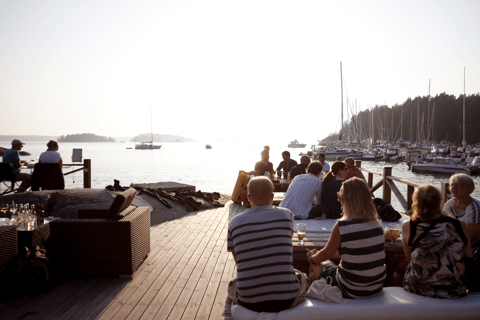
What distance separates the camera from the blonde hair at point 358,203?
7.89 feet

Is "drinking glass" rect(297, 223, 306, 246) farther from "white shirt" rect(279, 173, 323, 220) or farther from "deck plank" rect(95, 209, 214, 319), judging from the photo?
"deck plank" rect(95, 209, 214, 319)

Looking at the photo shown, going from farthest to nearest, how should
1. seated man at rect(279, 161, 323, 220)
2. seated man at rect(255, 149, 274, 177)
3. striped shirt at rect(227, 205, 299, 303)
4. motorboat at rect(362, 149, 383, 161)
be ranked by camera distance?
motorboat at rect(362, 149, 383, 161) < seated man at rect(255, 149, 274, 177) < seated man at rect(279, 161, 323, 220) < striped shirt at rect(227, 205, 299, 303)

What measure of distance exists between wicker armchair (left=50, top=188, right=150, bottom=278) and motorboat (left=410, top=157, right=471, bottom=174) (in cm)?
3661

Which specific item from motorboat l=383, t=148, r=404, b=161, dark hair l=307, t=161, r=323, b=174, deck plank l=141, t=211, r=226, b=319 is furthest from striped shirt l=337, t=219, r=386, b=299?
motorboat l=383, t=148, r=404, b=161

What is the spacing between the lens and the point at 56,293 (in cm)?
347

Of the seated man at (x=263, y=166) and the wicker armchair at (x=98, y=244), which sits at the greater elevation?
the seated man at (x=263, y=166)

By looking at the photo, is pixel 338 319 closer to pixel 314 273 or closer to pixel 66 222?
pixel 314 273

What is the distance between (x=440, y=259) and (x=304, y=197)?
2357mm

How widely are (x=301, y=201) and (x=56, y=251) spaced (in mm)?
2991

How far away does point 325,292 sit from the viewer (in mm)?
2547

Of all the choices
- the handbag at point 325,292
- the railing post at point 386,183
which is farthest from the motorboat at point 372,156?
the handbag at point 325,292

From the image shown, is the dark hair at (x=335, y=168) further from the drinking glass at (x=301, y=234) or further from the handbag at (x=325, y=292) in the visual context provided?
Answer: the handbag at (x=325, y=292)

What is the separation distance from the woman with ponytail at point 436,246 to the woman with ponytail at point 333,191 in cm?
184

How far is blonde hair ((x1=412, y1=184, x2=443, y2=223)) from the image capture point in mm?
2406
